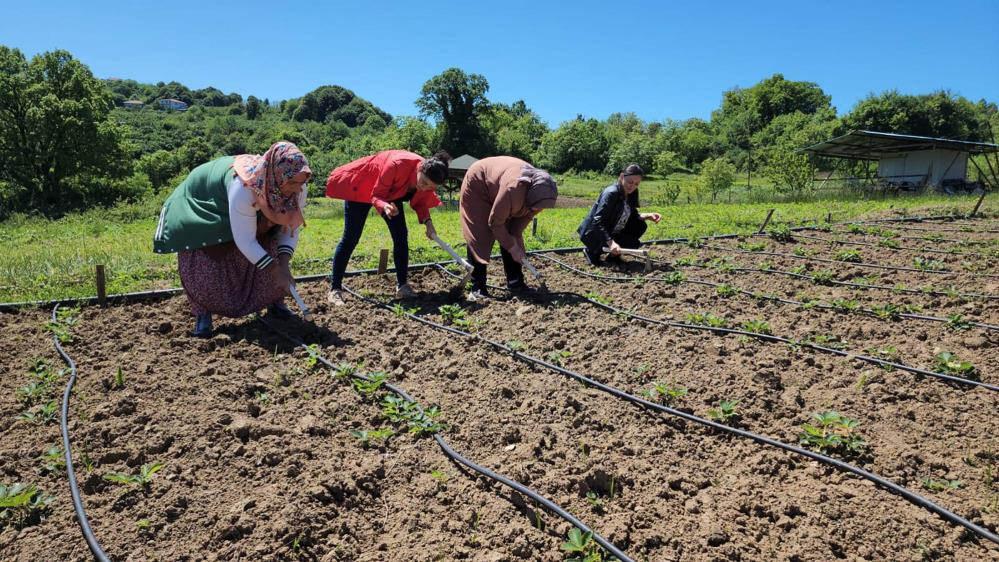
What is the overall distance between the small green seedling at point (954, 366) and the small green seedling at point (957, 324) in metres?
0.79

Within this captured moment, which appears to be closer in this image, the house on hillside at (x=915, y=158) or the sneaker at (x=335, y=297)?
the sneaker at (x=335, y=297)

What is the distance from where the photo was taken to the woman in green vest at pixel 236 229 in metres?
3.22

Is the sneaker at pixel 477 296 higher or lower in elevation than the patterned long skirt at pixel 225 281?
lower

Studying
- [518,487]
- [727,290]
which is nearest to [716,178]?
[727,290]

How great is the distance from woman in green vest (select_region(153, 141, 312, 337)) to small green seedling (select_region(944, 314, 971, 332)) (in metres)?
4.19

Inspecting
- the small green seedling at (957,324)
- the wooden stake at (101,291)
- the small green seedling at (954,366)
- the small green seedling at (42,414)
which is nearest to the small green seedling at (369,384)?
the small green seedling at (42,414)

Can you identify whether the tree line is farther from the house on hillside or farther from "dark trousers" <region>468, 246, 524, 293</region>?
"dark trousers" <region>468, 246, 524, 293</region>

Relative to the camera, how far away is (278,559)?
1.86m

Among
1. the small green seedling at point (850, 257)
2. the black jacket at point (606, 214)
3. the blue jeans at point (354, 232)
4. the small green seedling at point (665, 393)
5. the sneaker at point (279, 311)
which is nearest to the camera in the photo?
the small green seedling at point (665, 393)

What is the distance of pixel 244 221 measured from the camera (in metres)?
3.24

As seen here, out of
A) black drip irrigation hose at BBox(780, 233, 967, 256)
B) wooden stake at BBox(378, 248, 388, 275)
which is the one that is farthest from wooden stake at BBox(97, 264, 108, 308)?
black drip irrigation hose at BBox(780, 233, 967, 256)

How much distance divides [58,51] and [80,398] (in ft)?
79.1

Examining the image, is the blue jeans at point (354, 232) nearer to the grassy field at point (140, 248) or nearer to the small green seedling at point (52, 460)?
the grassy field at point (140, 248)

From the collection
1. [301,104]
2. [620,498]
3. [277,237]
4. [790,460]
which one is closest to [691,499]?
[620,498]
